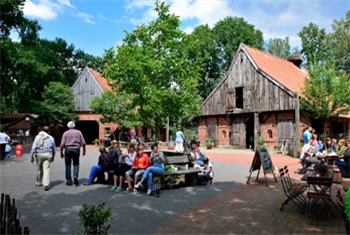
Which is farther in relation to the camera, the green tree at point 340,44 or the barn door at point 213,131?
the green tree at point 340,44

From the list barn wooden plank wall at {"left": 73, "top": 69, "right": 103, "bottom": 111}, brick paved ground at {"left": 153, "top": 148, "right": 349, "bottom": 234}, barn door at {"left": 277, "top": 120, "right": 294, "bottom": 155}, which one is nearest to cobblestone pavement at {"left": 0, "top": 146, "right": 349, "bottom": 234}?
brick paved ground at {"left": 153, "top": 148, "right": 349, "bottom": 234}

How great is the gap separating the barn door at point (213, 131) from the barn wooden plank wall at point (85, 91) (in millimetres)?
13185

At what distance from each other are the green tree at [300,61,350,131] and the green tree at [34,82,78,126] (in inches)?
916

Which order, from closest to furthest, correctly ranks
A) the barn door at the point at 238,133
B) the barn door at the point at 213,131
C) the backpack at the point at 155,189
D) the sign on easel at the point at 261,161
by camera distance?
the backpack at the point at 155,189, the sign on easel at the point at 261,161, the barn door at the point at 238,133, the barn door at the point at 213,131

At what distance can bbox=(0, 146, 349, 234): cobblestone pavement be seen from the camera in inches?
219

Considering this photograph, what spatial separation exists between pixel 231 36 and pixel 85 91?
20.1m

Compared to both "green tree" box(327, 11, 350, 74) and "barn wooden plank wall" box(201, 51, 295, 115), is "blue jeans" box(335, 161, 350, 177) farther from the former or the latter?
"green tree" box(327, 11, 350, 74)

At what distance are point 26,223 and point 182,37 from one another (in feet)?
26.3

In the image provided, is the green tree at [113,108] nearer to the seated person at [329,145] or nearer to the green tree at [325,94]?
the green tree at [325,94]

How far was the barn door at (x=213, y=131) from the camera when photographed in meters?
29.0

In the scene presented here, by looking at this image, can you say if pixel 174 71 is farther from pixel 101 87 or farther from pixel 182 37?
pixel 101 87

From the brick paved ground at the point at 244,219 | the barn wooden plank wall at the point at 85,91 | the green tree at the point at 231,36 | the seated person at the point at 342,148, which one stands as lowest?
the brick paved ground at the point at 244,219

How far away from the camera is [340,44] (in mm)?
36031

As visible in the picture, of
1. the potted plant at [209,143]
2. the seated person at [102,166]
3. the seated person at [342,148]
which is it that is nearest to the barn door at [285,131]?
the potted plant at [209,143]
